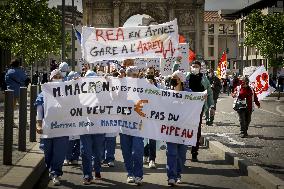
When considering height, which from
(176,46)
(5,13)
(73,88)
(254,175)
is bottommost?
(254,175)

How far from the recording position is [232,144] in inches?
611

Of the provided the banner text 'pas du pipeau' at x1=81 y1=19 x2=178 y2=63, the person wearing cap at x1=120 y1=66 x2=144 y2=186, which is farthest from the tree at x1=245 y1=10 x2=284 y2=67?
the person wearing cap at x1=120 y1=66 x2=144 y2=186

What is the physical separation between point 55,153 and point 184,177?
2.31 m

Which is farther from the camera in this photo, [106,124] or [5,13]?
[5,13]

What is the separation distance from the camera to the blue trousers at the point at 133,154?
33.0 ft

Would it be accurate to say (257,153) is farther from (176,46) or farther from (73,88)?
(73,88)

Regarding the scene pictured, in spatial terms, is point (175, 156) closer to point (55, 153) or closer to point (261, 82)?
point (55, 153)

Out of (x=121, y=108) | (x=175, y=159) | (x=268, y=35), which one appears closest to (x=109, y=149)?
(x=121, y=108)

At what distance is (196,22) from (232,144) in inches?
2387

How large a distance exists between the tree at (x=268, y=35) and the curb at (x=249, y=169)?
2035 inches

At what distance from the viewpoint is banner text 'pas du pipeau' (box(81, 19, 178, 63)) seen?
527 inches

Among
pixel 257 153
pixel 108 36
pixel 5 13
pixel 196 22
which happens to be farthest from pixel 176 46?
pixel 196 22

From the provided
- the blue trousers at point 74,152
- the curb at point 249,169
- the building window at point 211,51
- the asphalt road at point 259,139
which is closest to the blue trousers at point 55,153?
the blue trousers at point 74,152

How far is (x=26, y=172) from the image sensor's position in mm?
9820
